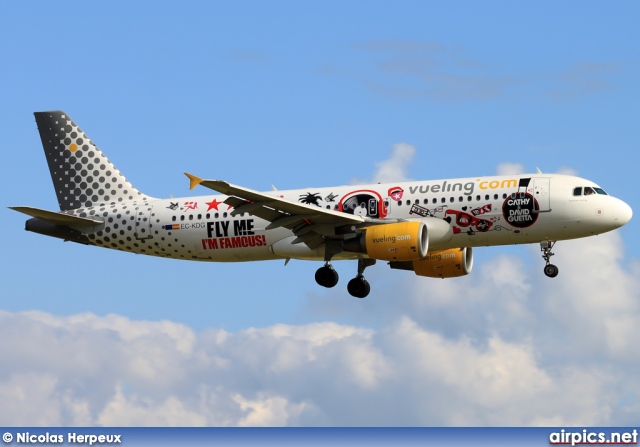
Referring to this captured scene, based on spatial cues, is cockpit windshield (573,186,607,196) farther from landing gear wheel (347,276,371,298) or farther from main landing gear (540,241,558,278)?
landing gear wheel (347,276,371,298)

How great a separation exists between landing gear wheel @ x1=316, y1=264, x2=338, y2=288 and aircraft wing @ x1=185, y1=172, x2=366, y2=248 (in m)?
1.11

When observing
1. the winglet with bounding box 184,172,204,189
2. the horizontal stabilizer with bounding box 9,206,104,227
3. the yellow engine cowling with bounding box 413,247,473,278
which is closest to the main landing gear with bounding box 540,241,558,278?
the yellow engine cowling with bounding box 413,247,473,278

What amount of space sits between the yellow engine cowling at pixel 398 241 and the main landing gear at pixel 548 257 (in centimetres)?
511

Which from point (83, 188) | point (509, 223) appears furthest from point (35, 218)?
point (509, 223)

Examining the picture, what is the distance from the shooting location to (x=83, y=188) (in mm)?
60781

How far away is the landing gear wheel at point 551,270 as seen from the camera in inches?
2131

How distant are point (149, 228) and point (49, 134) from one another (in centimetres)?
811

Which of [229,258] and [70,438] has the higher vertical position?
[229,258]

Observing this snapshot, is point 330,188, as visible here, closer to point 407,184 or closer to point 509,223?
point 407,184

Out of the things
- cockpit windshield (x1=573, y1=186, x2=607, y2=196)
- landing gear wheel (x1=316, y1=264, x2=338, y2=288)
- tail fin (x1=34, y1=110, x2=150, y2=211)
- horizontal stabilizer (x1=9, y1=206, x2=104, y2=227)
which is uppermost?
tail fin (x1=34, y1=110, x2=150, y2=211)

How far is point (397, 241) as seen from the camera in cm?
5200

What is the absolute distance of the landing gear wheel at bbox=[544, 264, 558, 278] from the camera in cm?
5412

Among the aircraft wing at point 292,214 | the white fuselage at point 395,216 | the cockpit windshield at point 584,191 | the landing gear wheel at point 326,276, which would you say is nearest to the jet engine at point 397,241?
the aircraft wing at point 292,214

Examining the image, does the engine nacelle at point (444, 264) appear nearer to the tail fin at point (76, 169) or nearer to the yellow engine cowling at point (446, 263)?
the yellow engine cowling at point (446, 263)
